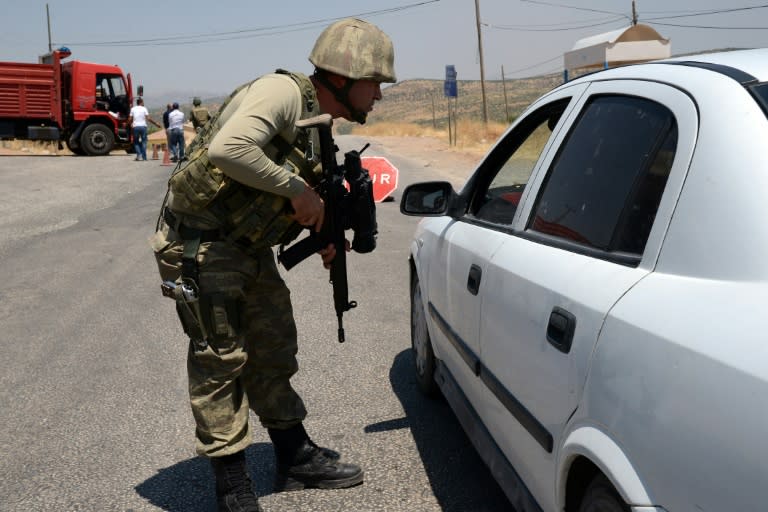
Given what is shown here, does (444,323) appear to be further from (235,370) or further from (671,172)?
(671,172)

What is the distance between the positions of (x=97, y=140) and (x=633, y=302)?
27933mm

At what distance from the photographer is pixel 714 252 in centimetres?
181

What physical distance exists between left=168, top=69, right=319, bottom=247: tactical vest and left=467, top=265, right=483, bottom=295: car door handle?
2.34 feet

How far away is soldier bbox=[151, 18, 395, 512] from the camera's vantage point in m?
3.08

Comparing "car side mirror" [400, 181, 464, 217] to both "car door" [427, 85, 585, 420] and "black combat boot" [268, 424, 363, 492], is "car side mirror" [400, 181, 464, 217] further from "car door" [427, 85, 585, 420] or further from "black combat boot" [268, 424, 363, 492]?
"black combat boot" [268, 424, 363, 492]

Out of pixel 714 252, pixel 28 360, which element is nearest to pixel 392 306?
pixel 28 360

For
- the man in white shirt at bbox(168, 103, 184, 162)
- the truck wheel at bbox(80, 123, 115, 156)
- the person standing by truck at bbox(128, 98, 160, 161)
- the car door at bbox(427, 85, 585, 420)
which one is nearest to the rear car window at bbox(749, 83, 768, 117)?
the car door at bbox(427, 85, 585, 420)

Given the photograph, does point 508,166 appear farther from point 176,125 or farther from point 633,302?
point 176,125

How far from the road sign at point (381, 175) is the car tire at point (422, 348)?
29.7ft

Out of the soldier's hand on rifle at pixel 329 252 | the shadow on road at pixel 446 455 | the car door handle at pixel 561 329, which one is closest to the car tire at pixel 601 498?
the car door handle at pixel 561 329

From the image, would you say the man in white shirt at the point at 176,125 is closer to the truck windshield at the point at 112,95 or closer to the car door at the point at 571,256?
the truck windshield at the point at 112,95

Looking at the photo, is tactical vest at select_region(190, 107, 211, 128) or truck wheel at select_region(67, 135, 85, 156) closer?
tactical vest at select_region(190, 107, 211, 128)

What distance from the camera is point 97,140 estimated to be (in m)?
27.8

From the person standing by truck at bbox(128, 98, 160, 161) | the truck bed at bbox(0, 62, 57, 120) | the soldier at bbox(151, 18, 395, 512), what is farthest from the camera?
the truck bed at bbox(0, 62, 57, 120)
